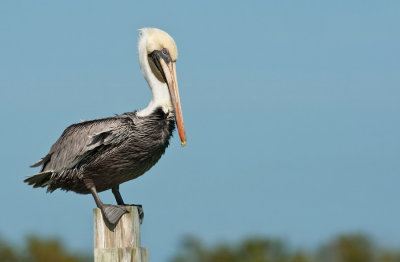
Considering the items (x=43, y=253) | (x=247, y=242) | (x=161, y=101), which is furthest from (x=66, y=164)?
(x=247, y=242)

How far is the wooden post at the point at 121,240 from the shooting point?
6270 mm

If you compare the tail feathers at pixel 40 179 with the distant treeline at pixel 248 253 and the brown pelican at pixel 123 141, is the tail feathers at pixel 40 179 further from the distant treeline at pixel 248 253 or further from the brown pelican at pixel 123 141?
the distant treeline at pixel 248 253

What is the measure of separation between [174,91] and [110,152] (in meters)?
0.72

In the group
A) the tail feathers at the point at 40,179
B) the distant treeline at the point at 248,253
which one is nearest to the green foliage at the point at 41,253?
the distant treeline at the point at 248,253

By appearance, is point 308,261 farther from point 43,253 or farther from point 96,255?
point 96,255

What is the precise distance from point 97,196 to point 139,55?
4.24 feet

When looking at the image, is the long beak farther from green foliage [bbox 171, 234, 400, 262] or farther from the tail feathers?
green foliage [bbox 171, 234, 400, 262]

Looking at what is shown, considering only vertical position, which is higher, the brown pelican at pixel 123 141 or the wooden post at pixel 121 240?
the brown pelican at pixel 123 141

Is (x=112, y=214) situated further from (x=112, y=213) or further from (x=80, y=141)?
(x=80, y=141)

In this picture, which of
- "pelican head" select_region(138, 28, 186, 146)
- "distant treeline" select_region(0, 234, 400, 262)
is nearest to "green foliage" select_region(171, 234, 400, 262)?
"distant treeline" select_region(0, 234, 400, 262)

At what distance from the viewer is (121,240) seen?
255 inches

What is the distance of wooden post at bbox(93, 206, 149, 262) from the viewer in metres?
6.27

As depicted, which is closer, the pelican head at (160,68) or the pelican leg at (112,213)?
the pelican leg at (112,213)

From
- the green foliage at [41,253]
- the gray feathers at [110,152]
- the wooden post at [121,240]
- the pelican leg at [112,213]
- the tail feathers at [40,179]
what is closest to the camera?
the wooden post at [121,240]
